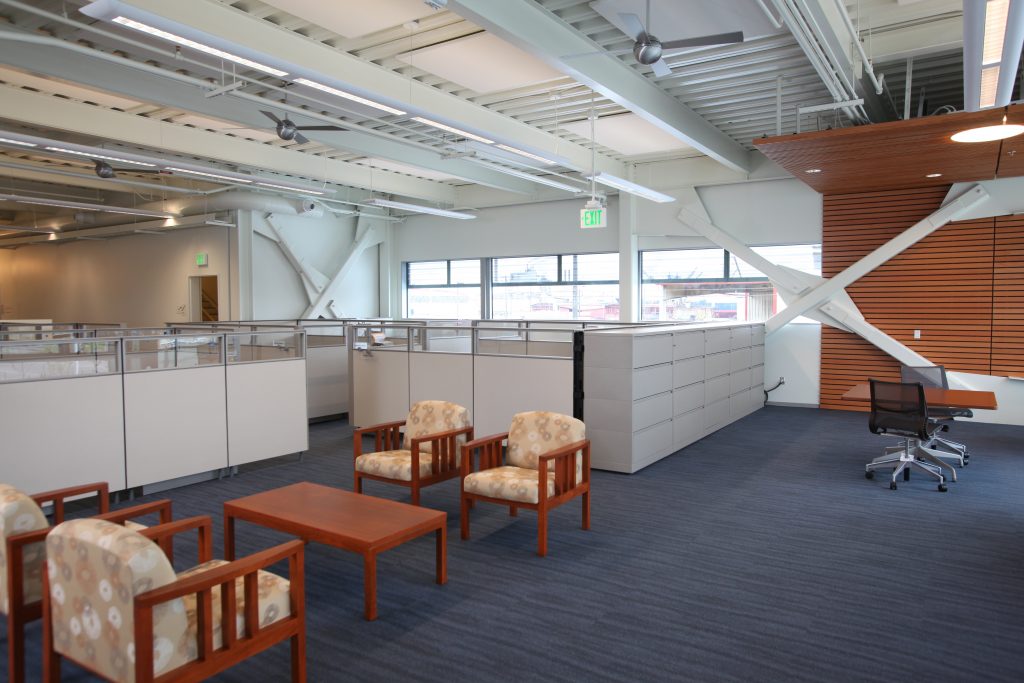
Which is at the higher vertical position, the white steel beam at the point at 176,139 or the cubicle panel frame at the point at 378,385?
the white steel beam at the point at 176,139

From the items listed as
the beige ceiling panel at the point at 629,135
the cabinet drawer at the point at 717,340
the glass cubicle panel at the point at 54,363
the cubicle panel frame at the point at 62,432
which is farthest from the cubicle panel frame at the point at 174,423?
the beige ceiling panel at the point at 629,135

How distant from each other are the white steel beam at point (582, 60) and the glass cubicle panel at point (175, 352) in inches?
142

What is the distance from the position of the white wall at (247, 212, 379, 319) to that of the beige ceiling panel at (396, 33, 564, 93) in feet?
25.0

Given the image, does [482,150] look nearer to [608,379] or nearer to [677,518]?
[608,379]

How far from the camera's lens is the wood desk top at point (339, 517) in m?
3.40

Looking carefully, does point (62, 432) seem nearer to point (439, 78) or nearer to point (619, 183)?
point (439, 78)

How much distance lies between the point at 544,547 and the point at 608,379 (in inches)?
92.0

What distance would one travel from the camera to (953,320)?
30.7 feet

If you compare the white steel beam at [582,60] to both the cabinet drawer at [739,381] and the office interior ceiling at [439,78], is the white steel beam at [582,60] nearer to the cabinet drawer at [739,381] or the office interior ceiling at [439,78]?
the office interior ceiling at [439,78]

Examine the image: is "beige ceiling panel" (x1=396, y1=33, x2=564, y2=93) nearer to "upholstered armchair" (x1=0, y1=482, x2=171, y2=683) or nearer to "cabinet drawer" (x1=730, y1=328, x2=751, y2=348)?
"cabinet drawer" (x1=730, y1=328, x2=751, y2=348)

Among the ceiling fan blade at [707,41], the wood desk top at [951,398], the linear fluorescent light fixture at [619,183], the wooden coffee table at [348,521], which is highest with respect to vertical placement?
the ceiling fan blade at [707,41]

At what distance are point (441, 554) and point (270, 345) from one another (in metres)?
3.81

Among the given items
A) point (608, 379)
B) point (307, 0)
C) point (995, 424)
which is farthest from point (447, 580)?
point (995, 424)

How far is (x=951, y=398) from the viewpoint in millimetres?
6066
